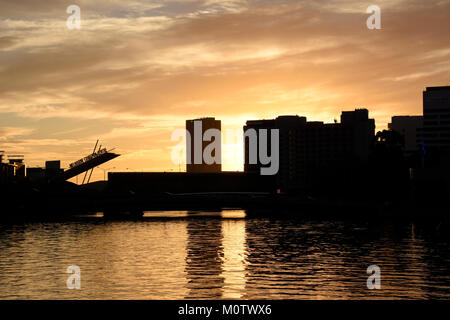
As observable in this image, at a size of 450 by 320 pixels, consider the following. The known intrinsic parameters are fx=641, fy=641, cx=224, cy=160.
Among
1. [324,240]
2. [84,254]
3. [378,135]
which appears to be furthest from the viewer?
[378,135]

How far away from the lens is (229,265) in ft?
145

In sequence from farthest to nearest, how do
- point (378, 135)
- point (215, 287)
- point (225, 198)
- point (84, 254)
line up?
1. point (378, 135)
2. point (225, 198)
3. point (84, 254)
4. point (215, 287)

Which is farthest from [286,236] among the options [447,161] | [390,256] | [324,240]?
[447,161]

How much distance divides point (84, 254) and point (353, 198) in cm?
9250

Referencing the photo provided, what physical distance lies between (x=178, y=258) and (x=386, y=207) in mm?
62955

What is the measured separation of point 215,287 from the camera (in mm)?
31969

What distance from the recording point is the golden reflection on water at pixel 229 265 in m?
30.1

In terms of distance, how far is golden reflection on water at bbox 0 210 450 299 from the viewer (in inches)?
1185

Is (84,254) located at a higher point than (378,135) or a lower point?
lower

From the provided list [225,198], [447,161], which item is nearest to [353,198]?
[225,198]
